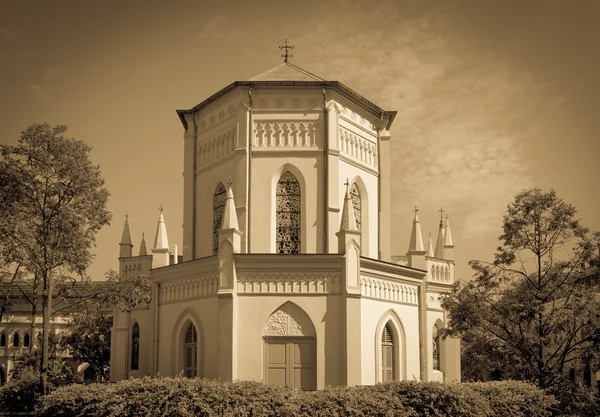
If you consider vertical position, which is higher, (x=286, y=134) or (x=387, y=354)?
(x=286, y=134)

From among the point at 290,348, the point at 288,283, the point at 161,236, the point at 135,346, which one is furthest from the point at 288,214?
the point at 135,346

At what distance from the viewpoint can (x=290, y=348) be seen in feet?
80.9

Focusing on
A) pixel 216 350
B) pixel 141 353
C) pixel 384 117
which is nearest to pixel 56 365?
pixel 141 353

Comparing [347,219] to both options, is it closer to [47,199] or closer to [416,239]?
[416,239]

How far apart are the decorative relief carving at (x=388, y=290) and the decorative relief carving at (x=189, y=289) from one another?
6.19 meters

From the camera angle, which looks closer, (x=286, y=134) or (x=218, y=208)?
(x=286, y=134)

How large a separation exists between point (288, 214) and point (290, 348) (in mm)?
6542

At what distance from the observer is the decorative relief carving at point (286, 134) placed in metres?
29.0

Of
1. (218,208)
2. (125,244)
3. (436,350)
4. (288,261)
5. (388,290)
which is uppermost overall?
(218,208)

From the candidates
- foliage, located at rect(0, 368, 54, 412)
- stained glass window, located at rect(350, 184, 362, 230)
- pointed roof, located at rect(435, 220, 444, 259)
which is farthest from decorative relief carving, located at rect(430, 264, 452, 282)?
foliage, located at rect(0, 368, 54, 412)

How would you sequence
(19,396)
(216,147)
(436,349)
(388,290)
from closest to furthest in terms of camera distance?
1. (19,396)
2. (388,290)
3. (216,147)
4. (436,349)

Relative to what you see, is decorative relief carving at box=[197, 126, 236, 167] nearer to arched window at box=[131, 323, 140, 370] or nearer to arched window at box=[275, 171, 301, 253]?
arched window at box=[275, 171, 301, 253]

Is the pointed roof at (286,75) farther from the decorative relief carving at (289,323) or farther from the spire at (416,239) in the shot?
the decorative relief carving at (289,323)

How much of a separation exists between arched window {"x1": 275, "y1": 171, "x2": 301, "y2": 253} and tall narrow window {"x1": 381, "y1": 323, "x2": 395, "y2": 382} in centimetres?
531
